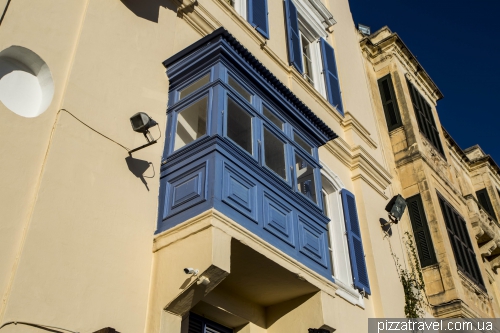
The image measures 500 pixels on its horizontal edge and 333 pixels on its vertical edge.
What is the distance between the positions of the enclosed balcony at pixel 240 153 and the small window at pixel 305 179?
0.04 ft

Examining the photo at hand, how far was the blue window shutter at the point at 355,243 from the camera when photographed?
905 centimetres

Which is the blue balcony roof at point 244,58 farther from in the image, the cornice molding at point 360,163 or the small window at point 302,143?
the cornice molding at point 360,163

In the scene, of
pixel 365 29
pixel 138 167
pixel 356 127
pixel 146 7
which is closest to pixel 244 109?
pixel 138 167

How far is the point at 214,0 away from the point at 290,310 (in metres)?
5.12

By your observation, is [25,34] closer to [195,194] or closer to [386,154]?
[195,194]

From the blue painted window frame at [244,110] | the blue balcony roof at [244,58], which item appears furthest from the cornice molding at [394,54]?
the blue painted window frame at [244,110]

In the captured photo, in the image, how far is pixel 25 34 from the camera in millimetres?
5828

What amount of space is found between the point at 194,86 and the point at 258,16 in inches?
146

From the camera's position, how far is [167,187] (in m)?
6.39

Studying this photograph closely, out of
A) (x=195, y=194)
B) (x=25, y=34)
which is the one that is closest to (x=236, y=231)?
(x=195, y=194)

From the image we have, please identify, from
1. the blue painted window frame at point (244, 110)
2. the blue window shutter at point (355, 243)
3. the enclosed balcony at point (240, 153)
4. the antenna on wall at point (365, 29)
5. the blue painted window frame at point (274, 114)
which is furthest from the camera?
the antenna on wall at point (365, 29)

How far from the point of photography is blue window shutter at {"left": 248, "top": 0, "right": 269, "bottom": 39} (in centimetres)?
1021

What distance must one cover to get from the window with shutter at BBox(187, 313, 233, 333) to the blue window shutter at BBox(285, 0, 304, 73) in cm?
550

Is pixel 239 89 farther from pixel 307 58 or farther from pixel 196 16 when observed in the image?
pixel 307 58
